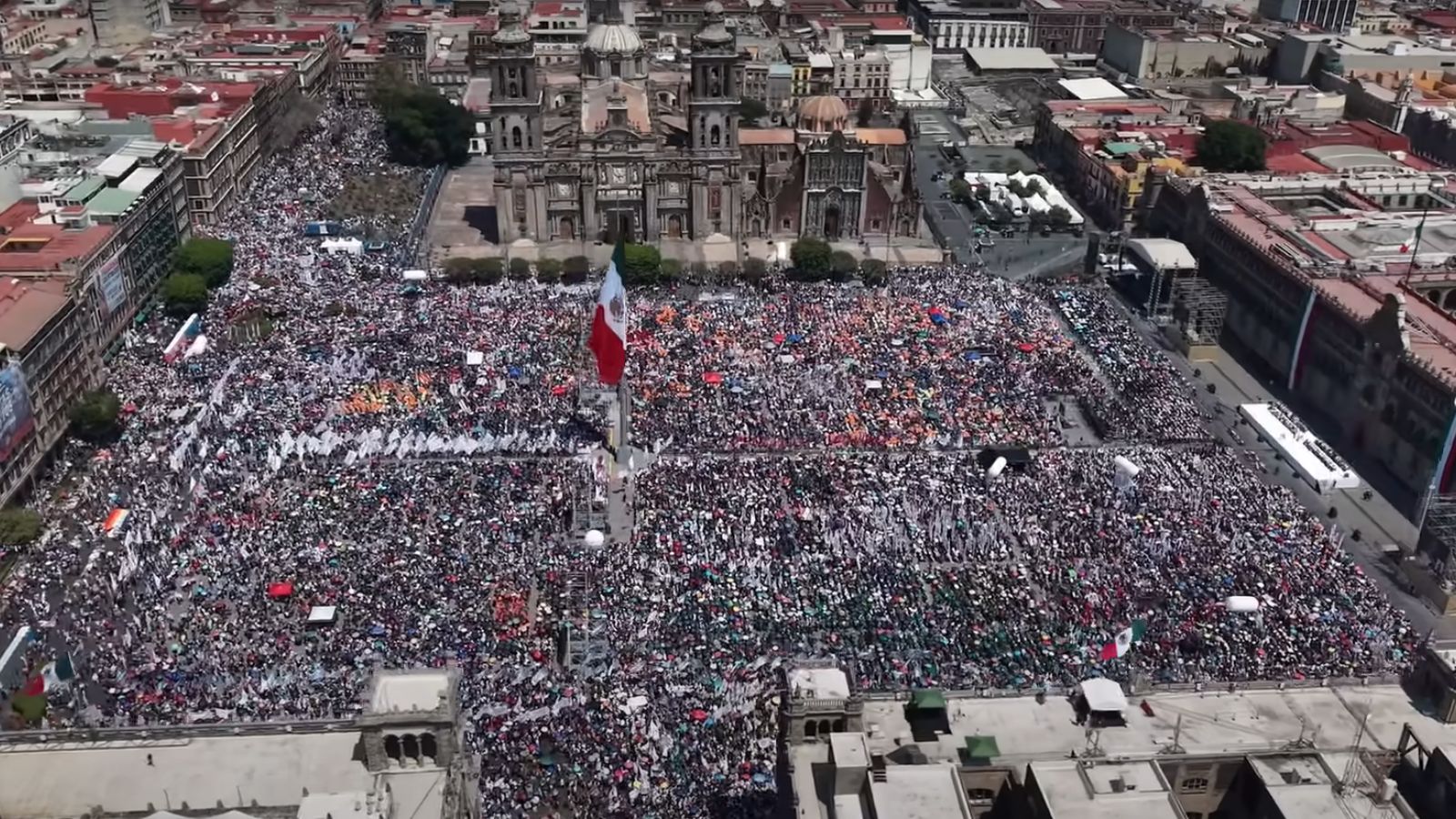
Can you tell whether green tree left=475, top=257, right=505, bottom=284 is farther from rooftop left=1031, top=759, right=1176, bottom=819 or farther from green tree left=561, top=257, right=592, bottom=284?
rooftop left=1031, top=759, right=1176, bottom=819

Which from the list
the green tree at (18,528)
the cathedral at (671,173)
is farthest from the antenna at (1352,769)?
the cathedral at (671,173)

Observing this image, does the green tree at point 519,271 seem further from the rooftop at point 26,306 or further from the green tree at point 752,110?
the green tree at point 752,110

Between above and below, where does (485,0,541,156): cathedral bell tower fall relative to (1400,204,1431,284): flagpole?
above

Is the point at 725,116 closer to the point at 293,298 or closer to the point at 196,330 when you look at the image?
the point at 293,298

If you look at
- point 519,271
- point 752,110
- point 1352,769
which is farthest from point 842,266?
point 1352,769

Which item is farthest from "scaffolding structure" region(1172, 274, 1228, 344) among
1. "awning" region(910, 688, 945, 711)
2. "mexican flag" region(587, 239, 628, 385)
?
"awning" region(910, 688, 945, 711)

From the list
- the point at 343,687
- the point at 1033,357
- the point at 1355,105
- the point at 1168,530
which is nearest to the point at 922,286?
the point at 1033,357
